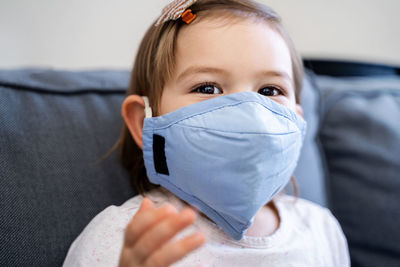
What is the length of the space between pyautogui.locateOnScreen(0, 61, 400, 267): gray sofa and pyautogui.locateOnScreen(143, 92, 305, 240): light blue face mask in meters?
0.21

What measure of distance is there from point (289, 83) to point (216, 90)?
189 mm

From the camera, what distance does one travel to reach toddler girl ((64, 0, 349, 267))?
56 centimetres

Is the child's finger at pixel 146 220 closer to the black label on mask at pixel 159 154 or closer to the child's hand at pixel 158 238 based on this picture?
the child's hand at pixel 158 238

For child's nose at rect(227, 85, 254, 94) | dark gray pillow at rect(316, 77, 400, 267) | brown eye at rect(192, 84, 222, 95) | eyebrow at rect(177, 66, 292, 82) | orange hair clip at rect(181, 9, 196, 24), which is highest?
orange hair clip at rect(181, 9, 196, 24)

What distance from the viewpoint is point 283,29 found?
82cm

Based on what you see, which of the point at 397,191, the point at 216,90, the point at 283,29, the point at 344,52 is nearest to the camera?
the point at 216,90

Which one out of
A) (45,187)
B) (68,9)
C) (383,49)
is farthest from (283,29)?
(383,49)

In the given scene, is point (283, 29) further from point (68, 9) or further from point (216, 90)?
point (68, 9)

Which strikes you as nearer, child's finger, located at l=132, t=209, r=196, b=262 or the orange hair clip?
child's finger, located at l=132, t=209, r=196, b=262

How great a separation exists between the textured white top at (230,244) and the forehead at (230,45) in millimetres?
320

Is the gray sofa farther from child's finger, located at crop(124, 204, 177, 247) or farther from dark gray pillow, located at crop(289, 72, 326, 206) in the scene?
child's finger, located at crop(124, 204, 177, 247)

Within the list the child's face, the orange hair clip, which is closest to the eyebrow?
the child's face

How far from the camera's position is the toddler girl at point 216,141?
22.2 inches

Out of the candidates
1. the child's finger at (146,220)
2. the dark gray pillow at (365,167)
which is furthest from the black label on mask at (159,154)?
the dark gray pillow at (365,167)
